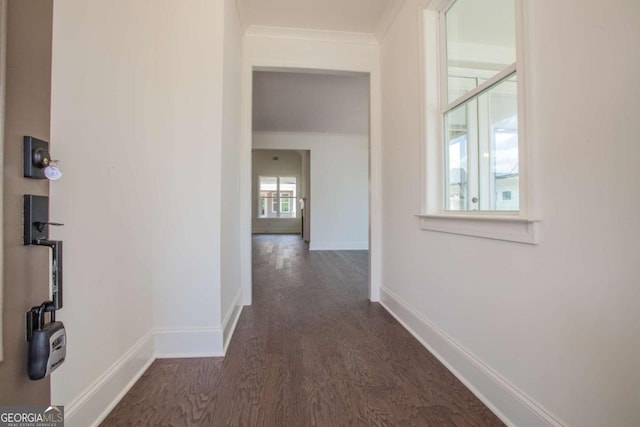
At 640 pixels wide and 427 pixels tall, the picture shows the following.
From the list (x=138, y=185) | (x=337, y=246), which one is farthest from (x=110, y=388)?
(x=337, y=246)

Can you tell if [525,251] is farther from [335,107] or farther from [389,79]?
[335,107]

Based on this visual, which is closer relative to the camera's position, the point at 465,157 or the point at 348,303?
the point at 465,157

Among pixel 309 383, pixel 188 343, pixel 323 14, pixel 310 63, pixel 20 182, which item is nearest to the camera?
pixel 20 182

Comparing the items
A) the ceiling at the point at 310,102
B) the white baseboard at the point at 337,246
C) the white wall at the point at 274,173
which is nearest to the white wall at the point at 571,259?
the ceiling at the point at 310,102

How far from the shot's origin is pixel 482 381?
1414mm

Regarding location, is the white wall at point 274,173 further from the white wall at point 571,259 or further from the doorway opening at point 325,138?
the white wall at point 571,259

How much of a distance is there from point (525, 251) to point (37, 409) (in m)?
1.66

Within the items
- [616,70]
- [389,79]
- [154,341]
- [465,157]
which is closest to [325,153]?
[389,79]

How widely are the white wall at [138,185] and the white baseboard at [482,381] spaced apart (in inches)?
52.8

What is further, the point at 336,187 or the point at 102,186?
the point at 336,187

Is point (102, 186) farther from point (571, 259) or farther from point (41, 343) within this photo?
point (571, 259)

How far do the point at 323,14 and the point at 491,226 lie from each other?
231cm

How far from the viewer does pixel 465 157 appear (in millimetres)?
1800

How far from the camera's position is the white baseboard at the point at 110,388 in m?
1.14
